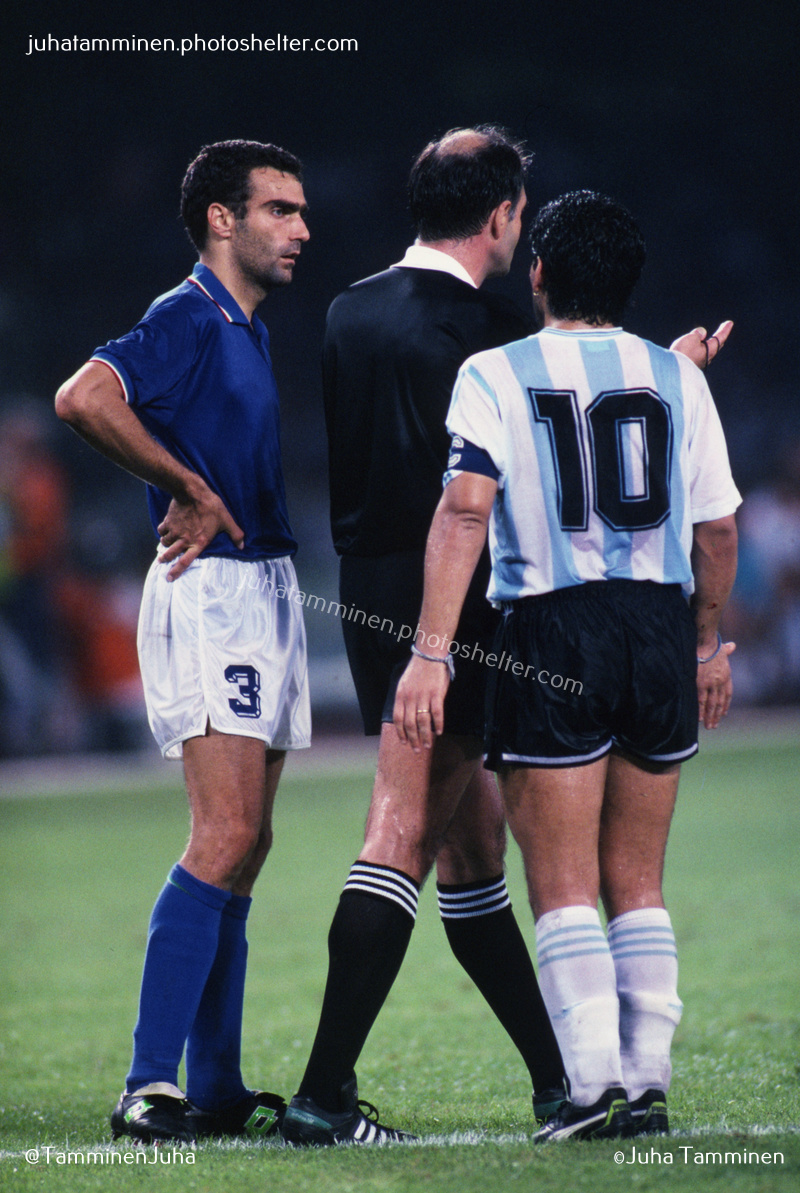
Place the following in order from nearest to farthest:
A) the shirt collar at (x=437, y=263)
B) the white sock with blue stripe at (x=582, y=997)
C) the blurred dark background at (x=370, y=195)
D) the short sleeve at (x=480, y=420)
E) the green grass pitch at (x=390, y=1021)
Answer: the green grass pitch at (x=390, y=1021)
the white sock with blue stripe at (x=582, y=997)
the short sleeve at (x=480, y=420)
the shirt collar at (x=437, y=263)
the blurred dark background at (x=370, y=195)

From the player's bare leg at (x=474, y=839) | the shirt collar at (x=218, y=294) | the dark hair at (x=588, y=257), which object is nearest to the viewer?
the dark hair at (x=588, y=257)

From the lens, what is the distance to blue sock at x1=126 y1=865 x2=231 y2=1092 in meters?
2.92

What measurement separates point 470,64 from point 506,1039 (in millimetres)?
15195

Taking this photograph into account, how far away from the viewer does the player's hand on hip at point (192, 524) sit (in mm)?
3104

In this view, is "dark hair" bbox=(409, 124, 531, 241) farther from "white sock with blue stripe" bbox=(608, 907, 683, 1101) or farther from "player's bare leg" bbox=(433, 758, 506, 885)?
"white sock with blue stripe" bbox=(608, 907, 683, 1101)

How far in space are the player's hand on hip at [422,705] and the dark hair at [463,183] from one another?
1060 millimetres

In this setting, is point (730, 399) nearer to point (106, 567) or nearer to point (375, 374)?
point (106, 567)

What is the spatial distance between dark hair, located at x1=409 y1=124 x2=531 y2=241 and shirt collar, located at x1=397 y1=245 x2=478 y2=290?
46 millimetres

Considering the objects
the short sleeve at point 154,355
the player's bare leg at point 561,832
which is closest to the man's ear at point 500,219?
the short sleeve at point 154,355

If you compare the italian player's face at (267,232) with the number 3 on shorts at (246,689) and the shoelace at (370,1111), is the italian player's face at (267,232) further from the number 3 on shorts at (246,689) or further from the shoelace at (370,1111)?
the shoelace at (370,1111)

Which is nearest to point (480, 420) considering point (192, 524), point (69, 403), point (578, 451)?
point (578, 451)

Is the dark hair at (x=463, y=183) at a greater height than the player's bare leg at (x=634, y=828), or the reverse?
the dark hair at (x=463, y=183)

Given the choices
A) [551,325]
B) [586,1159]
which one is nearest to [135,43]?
[551,325]

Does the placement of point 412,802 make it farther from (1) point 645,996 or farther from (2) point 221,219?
(2) point 221,219
